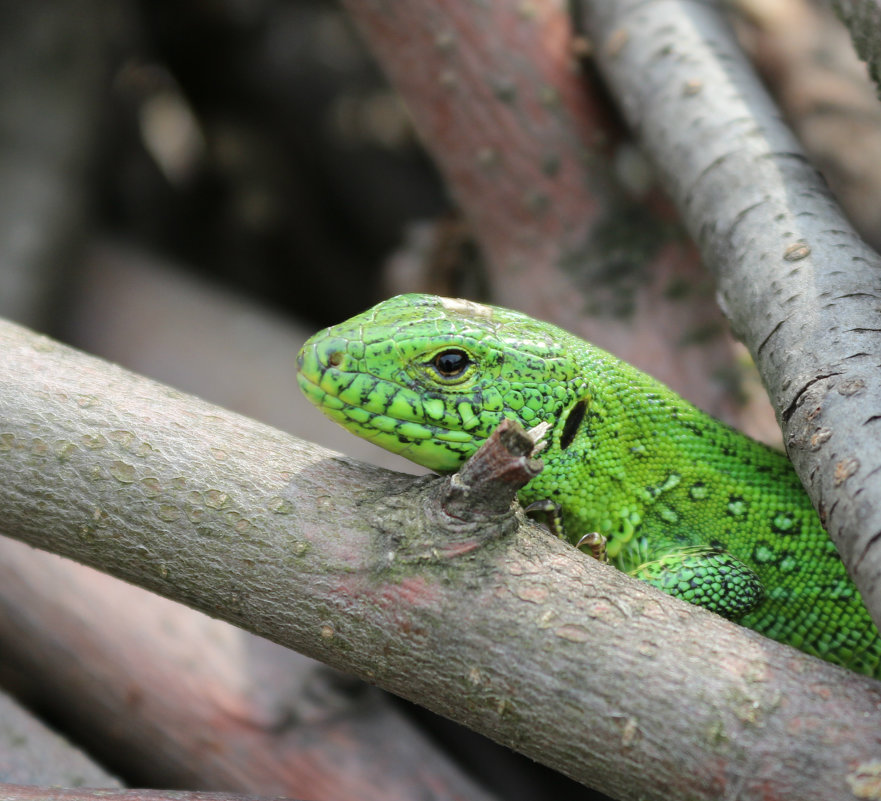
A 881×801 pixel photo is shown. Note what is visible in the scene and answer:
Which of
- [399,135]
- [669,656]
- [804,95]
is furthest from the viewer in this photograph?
[399,135]

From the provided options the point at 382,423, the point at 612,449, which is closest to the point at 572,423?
the point at 612,449

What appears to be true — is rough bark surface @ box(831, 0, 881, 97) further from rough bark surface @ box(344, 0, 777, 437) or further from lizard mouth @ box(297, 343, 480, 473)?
lizard mouth @ box(297, 343, 480, 473)

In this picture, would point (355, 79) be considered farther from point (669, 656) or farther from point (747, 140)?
point (669, 656)

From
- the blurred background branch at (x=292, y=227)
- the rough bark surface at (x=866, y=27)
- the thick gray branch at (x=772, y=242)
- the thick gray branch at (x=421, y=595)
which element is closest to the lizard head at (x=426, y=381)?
the thick gray branch at (x=421, y=595)

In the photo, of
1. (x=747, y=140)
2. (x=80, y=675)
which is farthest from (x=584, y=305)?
(x=80, y=675)

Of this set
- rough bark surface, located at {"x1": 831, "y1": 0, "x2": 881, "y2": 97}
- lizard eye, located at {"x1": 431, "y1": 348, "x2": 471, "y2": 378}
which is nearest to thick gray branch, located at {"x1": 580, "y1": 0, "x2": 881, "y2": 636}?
rough bark surface, located at {"x1": 831, "y1": 0, "x2": 881, "y2": 97}

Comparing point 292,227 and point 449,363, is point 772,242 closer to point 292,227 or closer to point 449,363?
point 449,363
